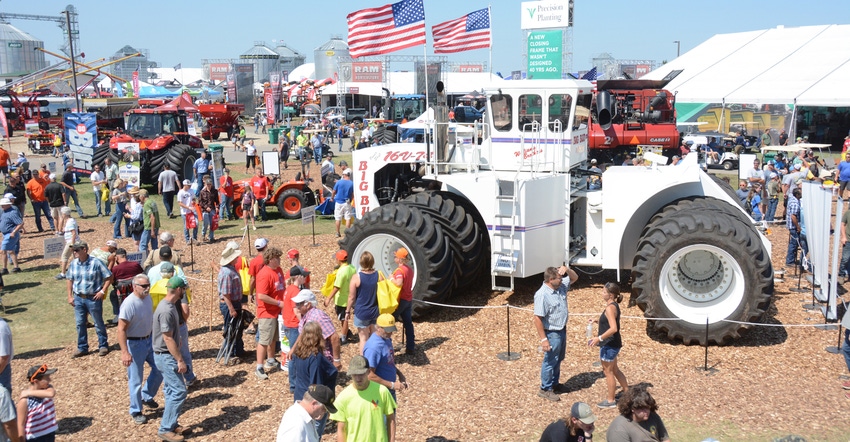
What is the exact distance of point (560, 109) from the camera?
10.6m

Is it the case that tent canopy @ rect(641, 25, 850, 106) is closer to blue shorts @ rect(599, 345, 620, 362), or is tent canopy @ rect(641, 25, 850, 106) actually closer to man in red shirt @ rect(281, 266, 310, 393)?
blue shorts @ rect(599, 345, 620, 362)

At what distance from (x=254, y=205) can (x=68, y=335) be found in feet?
24.6

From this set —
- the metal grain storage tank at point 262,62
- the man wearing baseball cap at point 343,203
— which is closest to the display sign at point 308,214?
the man wearing baseball cap at point 343,203

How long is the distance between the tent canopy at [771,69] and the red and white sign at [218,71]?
82.1 m

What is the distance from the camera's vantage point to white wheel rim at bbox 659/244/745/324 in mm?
8781

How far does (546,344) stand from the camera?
7324mm

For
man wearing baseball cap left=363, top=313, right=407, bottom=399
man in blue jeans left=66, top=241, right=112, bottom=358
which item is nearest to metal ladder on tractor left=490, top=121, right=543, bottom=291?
man wearing baseball cap left=363, top=313, right=407, bottom=399

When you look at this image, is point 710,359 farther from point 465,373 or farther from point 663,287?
point 465,373

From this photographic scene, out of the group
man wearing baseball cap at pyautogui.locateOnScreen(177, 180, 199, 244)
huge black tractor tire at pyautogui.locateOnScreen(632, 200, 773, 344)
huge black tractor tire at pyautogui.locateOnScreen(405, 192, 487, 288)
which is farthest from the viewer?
man wearing baseball cap at pyautogui.locateOnScreen(177, 180, 199, 244)

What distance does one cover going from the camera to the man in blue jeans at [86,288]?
8.88 m

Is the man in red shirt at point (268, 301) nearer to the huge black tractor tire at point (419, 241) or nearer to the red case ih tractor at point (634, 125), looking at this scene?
the huge black tractor tire at point (419, 241)

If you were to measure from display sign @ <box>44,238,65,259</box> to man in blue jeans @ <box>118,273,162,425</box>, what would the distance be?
6.20 meters

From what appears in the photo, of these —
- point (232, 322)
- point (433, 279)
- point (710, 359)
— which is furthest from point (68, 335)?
point (710, 359)

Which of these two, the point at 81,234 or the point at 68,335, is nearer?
the point at 68,335
